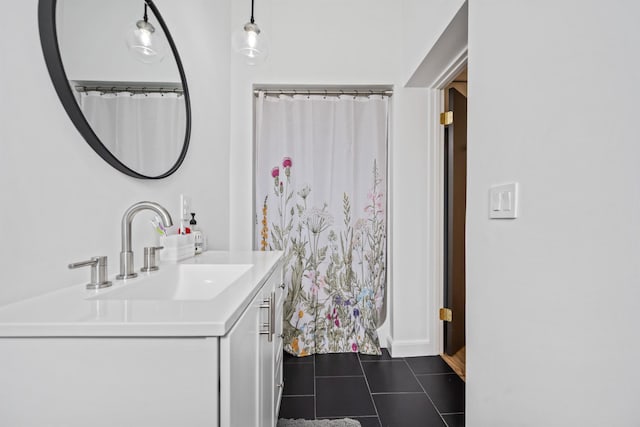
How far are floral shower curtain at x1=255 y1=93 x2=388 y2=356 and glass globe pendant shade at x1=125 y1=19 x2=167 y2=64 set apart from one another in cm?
100

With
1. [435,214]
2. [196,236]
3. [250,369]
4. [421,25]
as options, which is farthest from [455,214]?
[250,369]

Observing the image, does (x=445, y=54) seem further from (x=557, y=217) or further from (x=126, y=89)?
(x=126, y=89)

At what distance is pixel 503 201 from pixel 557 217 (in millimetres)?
224

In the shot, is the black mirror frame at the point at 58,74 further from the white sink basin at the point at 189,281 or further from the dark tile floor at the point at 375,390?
the dark tile floor at the point at 375,390

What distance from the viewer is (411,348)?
7.52ft

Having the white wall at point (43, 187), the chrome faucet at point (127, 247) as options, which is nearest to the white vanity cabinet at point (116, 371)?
the white wall at point (43, 187)

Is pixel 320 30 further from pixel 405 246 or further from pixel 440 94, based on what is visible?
pixel 405 246

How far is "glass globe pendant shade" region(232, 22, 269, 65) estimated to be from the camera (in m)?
1.73

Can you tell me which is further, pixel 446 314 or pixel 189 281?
pixel 446 314

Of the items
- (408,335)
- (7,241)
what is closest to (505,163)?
(7,241)

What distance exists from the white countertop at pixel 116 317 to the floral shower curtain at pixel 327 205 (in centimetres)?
156

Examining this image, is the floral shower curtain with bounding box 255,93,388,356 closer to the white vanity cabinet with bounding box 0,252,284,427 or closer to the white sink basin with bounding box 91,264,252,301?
the white sink basin with bounding box 91,264,252,301

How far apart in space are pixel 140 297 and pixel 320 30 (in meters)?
2.18

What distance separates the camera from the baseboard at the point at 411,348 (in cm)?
229
